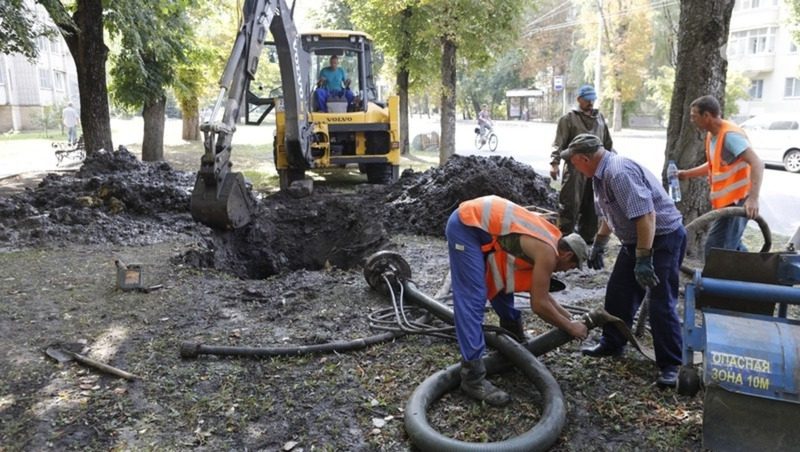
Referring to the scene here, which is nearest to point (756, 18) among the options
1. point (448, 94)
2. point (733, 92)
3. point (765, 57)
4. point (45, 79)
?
point (765, 57)

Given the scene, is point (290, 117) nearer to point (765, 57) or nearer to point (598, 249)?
point (598, 249)

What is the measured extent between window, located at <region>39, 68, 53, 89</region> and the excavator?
104 ft

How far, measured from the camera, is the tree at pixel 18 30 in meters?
9.99

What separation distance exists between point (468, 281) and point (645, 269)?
982 millimetres

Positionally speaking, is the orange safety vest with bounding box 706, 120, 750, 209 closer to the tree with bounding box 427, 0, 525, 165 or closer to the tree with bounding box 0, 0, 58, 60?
the tree with bounding box 427, 0, 525, 165

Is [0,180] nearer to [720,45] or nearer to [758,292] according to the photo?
[720,45]

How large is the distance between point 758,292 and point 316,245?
6.66 meters

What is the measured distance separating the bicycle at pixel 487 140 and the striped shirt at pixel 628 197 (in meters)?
18.9

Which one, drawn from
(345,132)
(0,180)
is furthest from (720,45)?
(0,180)

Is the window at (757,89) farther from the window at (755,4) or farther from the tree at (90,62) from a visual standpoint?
the tree at (90,62)

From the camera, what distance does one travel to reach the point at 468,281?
3.28m

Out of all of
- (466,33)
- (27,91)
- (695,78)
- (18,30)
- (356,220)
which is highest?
(27,91)

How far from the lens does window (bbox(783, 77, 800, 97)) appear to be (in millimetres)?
33281

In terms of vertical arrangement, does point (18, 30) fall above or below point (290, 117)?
above
